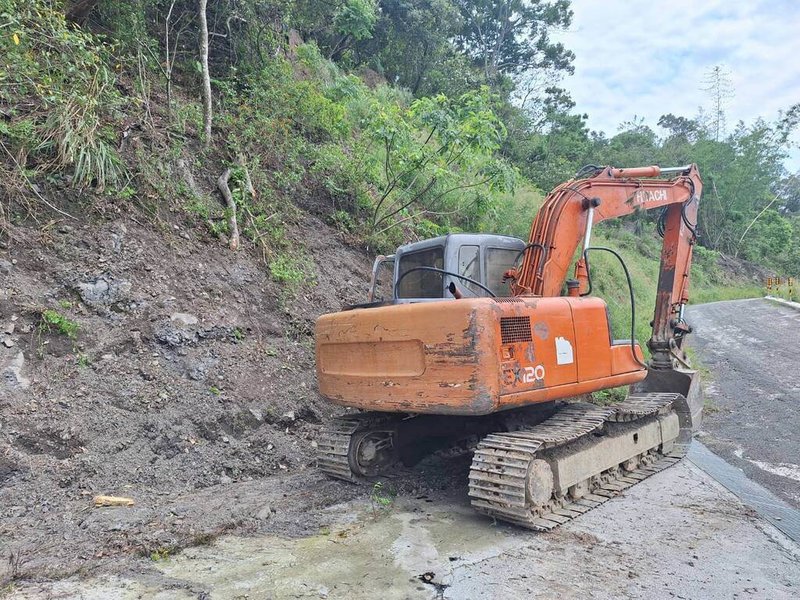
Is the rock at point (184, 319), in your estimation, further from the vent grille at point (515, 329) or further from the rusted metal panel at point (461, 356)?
the vent grille at point (515, 329)

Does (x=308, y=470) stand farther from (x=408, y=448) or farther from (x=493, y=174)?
(x=493, y=174)

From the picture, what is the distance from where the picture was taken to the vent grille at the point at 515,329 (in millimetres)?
3758

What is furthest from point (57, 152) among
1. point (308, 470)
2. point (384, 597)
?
point (384, 597)

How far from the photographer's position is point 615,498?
4.41 meters

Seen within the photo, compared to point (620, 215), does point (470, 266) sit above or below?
below

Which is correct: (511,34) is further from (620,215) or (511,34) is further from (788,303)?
(620,215)

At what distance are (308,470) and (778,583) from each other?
3.49m

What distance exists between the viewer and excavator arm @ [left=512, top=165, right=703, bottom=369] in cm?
471

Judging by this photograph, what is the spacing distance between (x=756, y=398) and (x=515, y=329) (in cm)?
539

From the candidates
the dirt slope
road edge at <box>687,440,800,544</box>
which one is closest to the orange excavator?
road edge at <box>687,440,800,544</box>

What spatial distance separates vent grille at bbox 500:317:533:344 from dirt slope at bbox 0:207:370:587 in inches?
72.2

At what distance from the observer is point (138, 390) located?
4.89 metres

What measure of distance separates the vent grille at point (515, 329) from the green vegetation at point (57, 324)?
370 cm

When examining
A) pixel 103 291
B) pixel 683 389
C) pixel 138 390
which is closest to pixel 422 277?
pixel 138 390
